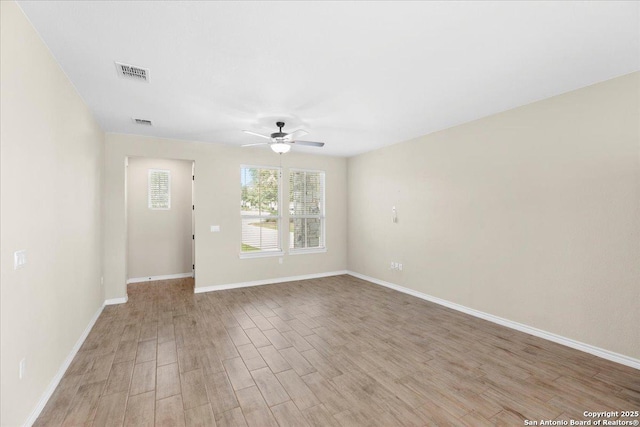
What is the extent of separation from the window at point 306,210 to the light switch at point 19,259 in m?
4.56

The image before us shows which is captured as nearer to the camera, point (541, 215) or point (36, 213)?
point (36, 213)

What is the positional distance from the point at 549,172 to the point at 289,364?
3.50m

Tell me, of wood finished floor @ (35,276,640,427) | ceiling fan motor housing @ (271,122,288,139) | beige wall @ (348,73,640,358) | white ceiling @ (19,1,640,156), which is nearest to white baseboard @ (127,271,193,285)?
wood finished floor @ (35,276,640,427)

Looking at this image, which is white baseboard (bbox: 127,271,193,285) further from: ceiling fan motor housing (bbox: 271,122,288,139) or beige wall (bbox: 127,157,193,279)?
ceiling fan motor housing (bbox: 271,122,288,139)

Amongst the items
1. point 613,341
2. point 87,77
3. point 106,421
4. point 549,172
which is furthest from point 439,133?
point 106,421

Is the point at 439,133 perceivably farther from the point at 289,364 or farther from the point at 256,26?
the point at 289,364

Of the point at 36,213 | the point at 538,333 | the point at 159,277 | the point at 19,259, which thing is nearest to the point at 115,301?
the point at 159,277

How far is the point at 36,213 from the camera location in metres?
2.10

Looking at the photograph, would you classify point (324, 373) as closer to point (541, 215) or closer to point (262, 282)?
point (541, 215)

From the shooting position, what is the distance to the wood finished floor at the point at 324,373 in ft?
6.90

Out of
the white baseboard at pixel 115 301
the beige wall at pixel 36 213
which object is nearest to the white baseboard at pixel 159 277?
the white baseboard at pixel 115 301

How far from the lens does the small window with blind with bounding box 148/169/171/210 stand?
240 inches

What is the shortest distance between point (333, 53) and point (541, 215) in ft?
9.68

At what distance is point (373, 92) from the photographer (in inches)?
123
